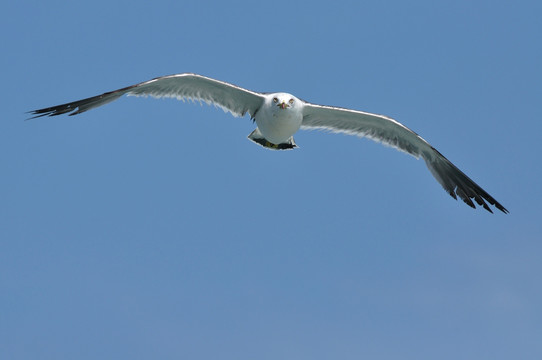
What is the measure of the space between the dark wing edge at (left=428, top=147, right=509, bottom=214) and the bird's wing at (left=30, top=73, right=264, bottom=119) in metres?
5.44

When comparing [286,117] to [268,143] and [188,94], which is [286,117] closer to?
[268,143]

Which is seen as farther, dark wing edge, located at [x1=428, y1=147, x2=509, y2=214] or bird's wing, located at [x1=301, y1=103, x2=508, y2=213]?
dark wing edge, located at [x1=428, y1=147, x2=509, y2=214]

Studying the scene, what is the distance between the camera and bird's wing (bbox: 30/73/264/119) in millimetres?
19734

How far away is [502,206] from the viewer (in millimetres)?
22266

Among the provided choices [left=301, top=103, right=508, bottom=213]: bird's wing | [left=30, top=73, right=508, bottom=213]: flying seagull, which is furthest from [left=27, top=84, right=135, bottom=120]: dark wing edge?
[left=301, top=103, right=508, bottom=213]: bird's wing

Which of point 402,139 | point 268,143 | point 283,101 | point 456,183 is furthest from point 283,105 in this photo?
point 456,183

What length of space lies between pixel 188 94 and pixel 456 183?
799 cm

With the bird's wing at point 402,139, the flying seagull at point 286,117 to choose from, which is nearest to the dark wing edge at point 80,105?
the flying seagull at point 286,117

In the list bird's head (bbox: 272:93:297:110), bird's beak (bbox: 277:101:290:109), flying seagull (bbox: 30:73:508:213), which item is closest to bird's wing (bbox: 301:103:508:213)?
flying seagull (bbox: 30:73:508:213)

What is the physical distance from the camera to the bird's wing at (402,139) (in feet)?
70.3

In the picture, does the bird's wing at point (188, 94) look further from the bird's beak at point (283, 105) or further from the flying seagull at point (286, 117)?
the bird's beak at point (283, 105)

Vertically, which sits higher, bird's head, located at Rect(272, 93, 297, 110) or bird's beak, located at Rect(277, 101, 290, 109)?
bird's head, located at Rect(272, 93, 297, 110)

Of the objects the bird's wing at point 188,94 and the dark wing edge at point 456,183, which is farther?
the dark wing edge at point 456,183

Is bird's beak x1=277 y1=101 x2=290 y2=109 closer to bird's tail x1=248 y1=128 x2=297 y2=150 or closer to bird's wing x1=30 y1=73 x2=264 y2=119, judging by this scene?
bird's wing x1=30 y1=73 x2=264 y2=119
